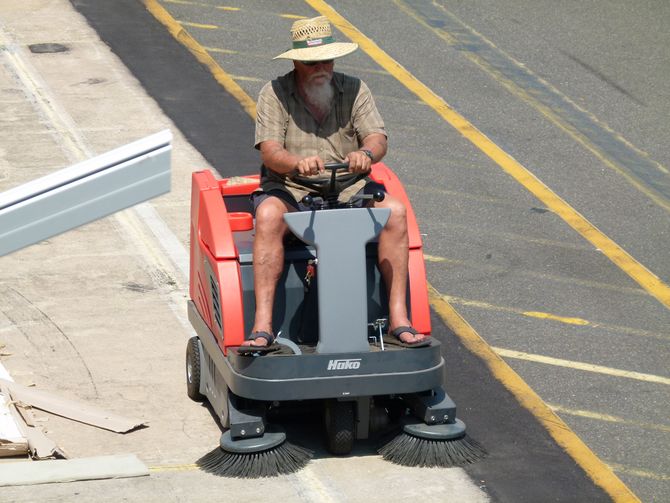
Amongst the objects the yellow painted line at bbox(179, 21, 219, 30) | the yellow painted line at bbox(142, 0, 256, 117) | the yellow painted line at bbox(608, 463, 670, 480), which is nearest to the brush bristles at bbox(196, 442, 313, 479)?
the yellow painted line at bbox(608, 463, 670, 480)

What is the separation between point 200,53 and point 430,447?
8.03 m

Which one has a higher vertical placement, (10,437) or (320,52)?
(320,52)

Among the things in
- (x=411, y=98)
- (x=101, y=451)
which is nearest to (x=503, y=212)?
(x=411, y=98)

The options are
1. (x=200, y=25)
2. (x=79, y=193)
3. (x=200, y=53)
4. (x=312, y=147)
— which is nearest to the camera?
(x=79, y=193)

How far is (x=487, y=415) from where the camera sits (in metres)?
7.00

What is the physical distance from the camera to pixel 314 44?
6582 millimetres

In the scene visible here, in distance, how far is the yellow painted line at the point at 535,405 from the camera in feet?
20.6

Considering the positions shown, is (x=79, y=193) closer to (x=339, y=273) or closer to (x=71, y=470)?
(x=339, y=273)

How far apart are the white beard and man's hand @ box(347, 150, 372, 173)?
0.47m

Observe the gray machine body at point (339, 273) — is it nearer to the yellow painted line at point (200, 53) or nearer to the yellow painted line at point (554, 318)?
the yellow painted line at point (554, 318)

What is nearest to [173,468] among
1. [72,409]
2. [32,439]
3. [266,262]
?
[32,439]

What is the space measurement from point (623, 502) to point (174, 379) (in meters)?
2.69

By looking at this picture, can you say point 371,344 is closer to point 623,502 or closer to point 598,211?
point 623,502

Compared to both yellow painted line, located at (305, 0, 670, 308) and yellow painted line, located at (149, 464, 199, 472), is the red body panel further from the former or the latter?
yellow painted line, located at (305, 0, 670, 308)
